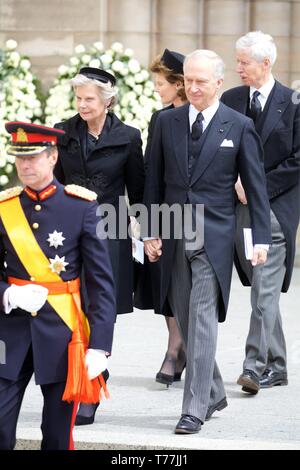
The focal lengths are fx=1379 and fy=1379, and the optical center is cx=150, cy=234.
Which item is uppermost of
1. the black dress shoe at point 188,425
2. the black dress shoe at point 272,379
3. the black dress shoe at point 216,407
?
the black dress shoe at point 188,425

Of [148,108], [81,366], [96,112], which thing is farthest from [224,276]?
[148,108]

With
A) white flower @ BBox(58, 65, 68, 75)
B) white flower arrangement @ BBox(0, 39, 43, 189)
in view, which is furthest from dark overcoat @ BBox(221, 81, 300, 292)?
white flower arrangement @ BBox(0, 39, 43, 189)

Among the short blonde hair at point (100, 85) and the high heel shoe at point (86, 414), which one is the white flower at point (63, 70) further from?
the high heel shoe at point (86, 414)

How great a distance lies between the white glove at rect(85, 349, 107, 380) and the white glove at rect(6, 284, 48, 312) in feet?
0.93

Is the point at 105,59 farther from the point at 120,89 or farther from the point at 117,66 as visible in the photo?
the point at 120,89

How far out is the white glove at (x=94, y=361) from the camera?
5.57 metres

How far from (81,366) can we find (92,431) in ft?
4.27

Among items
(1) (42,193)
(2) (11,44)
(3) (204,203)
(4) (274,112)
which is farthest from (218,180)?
(2) (11,44)

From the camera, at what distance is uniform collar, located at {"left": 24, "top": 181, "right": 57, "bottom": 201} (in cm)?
575

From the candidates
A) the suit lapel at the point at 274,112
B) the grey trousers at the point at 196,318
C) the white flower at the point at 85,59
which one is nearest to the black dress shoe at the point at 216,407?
the grey trousers at the point at 196,318

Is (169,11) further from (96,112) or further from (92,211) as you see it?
(92,211)

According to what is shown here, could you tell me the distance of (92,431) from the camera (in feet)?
22.3

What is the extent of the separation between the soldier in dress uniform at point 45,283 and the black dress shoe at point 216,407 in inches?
65.2

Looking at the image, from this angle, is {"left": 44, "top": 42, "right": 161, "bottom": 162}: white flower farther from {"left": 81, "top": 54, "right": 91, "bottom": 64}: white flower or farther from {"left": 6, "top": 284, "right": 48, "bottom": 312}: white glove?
{"left": 6, "top": 284, "right": 48, "bottom": 312}: white glove
